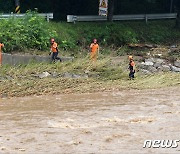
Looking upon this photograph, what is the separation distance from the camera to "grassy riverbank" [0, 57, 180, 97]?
64.4 ft

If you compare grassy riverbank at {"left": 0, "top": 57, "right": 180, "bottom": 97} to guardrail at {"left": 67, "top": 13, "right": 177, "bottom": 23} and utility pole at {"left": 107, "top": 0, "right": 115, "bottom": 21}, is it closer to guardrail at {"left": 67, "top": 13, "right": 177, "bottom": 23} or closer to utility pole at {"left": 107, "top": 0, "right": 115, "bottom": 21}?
guardrail at {"left": 67, "top": 13, "right": 177, "bottom": 23}

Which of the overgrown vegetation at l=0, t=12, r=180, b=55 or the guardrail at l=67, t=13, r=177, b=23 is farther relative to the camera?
the guardrail at l=67, t=13, r=177, b=23

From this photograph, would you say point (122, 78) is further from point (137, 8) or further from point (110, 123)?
point (137, 8)

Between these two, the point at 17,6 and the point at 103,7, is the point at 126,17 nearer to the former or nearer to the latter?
the point at 103,7

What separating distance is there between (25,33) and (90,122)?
9.79 m

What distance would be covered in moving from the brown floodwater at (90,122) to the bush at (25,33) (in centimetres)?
518

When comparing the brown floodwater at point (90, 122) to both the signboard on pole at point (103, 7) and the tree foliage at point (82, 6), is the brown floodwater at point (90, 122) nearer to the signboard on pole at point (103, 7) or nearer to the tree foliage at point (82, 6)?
the signboard on pole at point (103, 7)

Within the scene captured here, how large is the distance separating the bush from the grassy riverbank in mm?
1826

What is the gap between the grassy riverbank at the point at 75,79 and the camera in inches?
773

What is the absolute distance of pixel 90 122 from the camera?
610 inches

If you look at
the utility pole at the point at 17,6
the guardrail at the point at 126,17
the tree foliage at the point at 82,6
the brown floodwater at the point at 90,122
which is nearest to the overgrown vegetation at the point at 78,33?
the guardrail at the point at 126,17

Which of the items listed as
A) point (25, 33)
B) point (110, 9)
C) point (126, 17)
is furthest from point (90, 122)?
point (126, 17)

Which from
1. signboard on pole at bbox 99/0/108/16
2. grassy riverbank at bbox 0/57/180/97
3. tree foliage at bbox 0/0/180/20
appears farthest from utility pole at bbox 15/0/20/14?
grassy riverbank at bbox 0/57/180/97

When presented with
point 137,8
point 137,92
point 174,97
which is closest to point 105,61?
point 137,92
